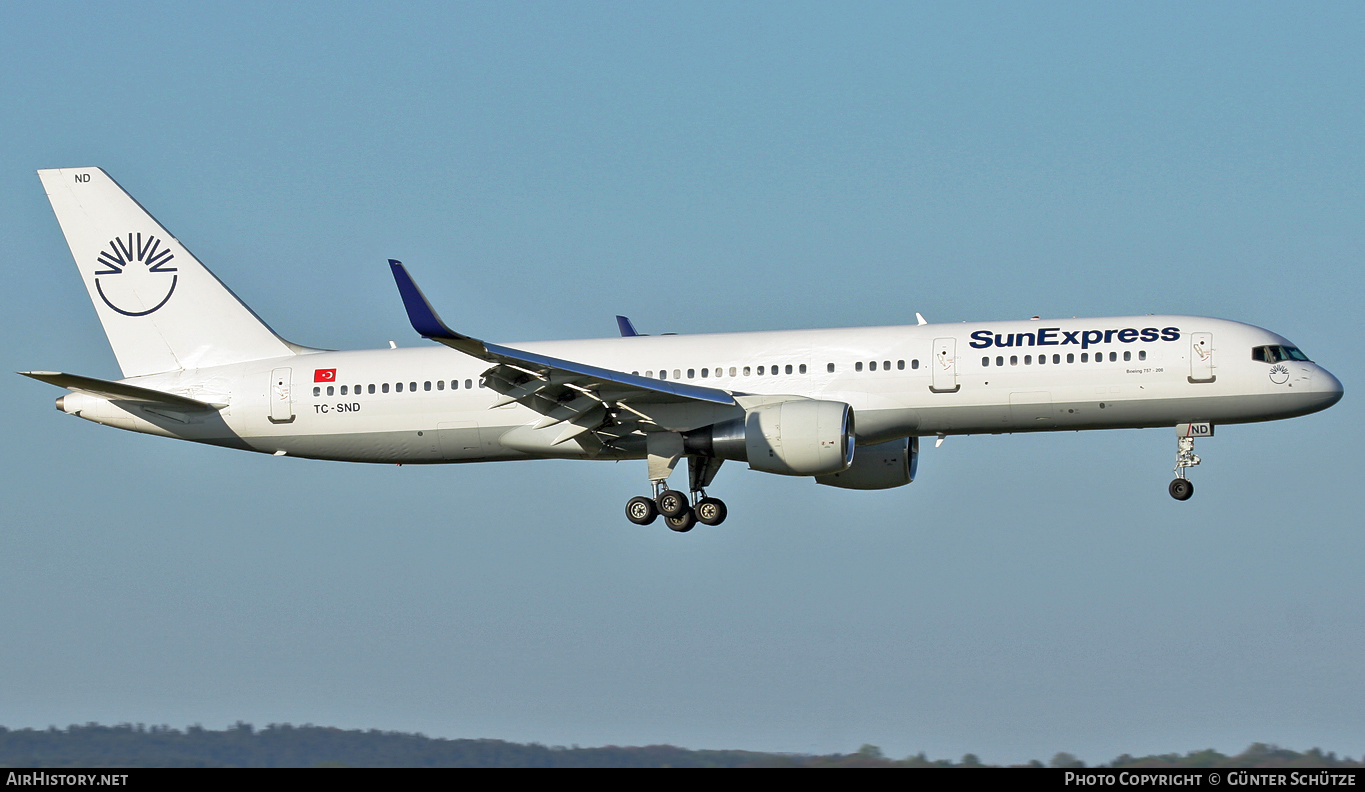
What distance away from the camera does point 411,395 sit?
4672cm

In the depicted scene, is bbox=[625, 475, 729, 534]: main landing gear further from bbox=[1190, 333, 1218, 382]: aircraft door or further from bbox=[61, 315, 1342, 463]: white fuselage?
bbox=[1190, 333, 1218, 382]: aircraft door

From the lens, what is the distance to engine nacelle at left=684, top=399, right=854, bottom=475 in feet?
139

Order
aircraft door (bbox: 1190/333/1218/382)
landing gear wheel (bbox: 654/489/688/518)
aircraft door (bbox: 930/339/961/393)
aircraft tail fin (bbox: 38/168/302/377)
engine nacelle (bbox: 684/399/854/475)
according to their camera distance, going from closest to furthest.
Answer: engine nacelle (bbox: 684/399/854/475) < aircraft door (bbox: 1190/333/1218/382) < aircraft door (bbox: 930/339/961/393) < landing gear wheel (bbox: 654/489/688/518) < aircraft tail fin (bbox: 38/168/302/377)

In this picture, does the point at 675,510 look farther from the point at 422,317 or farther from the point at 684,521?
the point at 422,317

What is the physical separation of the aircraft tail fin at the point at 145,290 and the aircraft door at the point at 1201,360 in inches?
933

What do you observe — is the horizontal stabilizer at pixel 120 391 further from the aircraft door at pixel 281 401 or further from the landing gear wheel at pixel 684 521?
the landing gear wheel at pixel 684 521

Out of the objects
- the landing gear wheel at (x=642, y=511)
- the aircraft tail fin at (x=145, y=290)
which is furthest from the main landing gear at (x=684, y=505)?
the aircraft tail fin at (x=145, y=290)

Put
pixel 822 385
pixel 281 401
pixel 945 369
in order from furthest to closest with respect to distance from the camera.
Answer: pixel 281 401, pixel 822 385, pixel 945 369

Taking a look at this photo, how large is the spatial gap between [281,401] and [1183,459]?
914 inches

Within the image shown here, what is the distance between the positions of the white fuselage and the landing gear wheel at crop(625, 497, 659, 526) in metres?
1.58

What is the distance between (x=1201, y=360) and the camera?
42781 mm

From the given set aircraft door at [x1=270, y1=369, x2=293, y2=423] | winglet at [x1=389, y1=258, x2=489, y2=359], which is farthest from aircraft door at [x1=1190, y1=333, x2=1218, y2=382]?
aircraft door at [x1=270, y1=369, x2=293, y2=423]

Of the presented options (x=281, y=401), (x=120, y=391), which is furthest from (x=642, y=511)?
(x=120, y=391)
